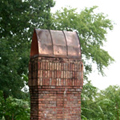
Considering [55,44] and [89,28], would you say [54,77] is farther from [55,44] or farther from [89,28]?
[89,28]

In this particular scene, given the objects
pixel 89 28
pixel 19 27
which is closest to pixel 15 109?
pixel 19 27

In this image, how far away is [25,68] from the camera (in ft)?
61.7

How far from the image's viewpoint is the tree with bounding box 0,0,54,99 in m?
18.3

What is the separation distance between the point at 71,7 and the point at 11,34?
749cm

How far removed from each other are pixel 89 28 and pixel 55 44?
19451 millimetres

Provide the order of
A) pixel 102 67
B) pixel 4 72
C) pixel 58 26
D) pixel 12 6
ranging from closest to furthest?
pixel 4 72 → pixel 12 6 → pixel 58 26 → pixel 102 67

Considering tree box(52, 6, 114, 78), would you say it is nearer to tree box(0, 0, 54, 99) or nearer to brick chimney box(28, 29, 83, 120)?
tree box(0, 0, 54, 99)

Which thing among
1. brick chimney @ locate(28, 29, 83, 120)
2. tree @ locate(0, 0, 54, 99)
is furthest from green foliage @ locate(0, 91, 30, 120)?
brick chimney @ locate(28, 29, 83, 120)

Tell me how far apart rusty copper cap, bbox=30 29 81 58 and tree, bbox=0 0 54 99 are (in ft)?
38.0

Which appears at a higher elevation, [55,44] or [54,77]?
[55,44]

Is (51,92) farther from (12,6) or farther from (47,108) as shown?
(12,6)

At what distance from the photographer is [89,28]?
2570 centimetres

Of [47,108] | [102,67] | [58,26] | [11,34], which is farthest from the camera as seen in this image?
[102,67]

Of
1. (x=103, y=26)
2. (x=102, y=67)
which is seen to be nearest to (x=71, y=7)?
(x=103, y=26)
